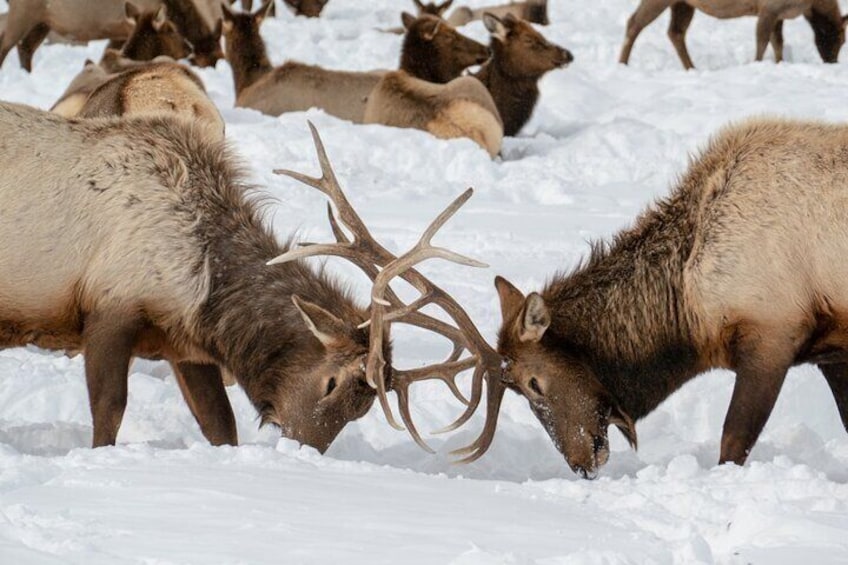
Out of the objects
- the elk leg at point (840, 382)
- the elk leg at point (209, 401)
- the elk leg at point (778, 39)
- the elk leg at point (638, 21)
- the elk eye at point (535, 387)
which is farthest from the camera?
the elk leg at point (778, 39)

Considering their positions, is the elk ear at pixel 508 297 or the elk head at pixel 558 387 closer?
the elk head at pixel 558 387

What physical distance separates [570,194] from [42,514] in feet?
26.4

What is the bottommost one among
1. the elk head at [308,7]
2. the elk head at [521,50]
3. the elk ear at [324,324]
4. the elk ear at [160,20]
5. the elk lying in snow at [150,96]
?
the elk head at [308,7]

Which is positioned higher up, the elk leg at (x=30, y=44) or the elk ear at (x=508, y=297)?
the elk ear at (x=508, y=297)

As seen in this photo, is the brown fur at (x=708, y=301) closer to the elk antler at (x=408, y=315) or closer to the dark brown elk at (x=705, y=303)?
the dark brown elk at (x=705, y=303)

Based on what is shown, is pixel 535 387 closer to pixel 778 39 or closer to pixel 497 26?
pixel 497 26

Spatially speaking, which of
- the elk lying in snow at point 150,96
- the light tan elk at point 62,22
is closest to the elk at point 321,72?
the light tan elk at point 62,22

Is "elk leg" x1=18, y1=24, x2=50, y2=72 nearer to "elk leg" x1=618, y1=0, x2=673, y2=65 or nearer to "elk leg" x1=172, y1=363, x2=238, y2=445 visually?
"elk leg" x1=618, y1=0, x2=673, y2=65

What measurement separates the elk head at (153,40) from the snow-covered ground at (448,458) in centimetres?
76

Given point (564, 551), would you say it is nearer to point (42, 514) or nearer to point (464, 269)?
point (42, 514)

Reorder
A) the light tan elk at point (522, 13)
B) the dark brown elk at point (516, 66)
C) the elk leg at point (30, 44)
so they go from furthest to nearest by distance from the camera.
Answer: the light tan elk at point (522, 13) < the elk leg at point (30, 44) < the dark brown elk at point (516, 66)

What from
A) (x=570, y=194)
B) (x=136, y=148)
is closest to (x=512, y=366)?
(x=136, y=148)

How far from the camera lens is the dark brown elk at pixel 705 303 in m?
6.38

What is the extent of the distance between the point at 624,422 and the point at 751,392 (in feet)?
1.86
